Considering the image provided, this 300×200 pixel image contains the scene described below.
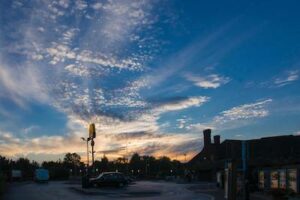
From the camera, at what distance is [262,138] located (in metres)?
87.8

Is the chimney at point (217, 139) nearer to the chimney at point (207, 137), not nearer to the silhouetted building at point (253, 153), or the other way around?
the silhouetted building at point (253, 153)

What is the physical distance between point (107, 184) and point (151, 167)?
132 meters

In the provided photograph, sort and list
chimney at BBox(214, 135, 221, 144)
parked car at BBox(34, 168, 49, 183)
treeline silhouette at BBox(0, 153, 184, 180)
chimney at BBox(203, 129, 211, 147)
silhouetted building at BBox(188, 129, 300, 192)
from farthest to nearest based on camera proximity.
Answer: treeline silhouette at BBox(0, 153, 184, 180)
chimney at BBox(203, 129, 211, 147)
chimney at BBox(214, 135, 221, 144)
parked car at BBox(34, 168, 49, 183)
silhouetted building at BBox(188, 129, 300, 192)

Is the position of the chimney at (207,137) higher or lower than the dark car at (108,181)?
higher

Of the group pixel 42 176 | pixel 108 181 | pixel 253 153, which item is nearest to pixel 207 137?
pixel 253 153

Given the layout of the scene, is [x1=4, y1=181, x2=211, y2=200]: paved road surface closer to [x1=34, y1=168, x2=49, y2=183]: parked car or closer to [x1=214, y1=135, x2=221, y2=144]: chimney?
[x1=34, y1=168, x2=49, y2=183]: parked car

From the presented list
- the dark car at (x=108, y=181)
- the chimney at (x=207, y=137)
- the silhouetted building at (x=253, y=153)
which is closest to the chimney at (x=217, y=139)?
the silhouetted building at (x=253, y=153)

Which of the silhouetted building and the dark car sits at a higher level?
the silhouetted building

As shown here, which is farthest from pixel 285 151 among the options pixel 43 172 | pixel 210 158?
pixel 43 172

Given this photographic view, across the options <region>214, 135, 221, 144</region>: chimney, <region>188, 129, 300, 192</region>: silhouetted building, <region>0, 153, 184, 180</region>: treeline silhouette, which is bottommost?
<region>0, 153, 184, 180</region>: treeline silhouette

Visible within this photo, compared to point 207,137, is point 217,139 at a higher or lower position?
lower

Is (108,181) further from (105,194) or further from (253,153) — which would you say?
(253,153)

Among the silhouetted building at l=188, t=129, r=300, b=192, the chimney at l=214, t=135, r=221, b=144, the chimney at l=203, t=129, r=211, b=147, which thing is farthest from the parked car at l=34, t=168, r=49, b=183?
the chimney at l=214, t=135, r=221, b=144

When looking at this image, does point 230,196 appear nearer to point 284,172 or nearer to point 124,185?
point 284,172
